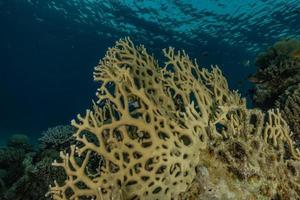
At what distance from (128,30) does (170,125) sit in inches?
1202

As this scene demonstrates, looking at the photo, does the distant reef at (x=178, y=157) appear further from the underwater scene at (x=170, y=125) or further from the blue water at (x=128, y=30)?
the blue water at (x=128, y=30)

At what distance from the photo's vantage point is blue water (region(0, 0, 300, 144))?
2786 cm

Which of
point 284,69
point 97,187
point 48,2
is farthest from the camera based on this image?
point 48,2

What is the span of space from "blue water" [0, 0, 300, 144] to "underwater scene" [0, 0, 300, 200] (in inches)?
8.2

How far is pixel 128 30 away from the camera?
109 feet

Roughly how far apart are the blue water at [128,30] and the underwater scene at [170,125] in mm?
209

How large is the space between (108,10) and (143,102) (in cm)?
2667

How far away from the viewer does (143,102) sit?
3799mm

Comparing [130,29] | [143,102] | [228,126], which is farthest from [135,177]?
[130,29]

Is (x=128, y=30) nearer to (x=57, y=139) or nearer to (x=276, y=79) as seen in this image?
(x=57, y=139)

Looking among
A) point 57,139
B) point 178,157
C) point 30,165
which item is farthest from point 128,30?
point 178,157

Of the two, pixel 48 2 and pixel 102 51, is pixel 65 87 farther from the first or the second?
pixel 48 2

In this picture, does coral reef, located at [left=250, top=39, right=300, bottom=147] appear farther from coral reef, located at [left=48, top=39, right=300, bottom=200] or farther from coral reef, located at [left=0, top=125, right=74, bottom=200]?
coral reef, located at [left=0, top=125, right=74, bottom=200]

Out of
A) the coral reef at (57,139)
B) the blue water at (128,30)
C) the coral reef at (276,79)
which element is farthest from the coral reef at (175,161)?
the blue water at (128,30)
